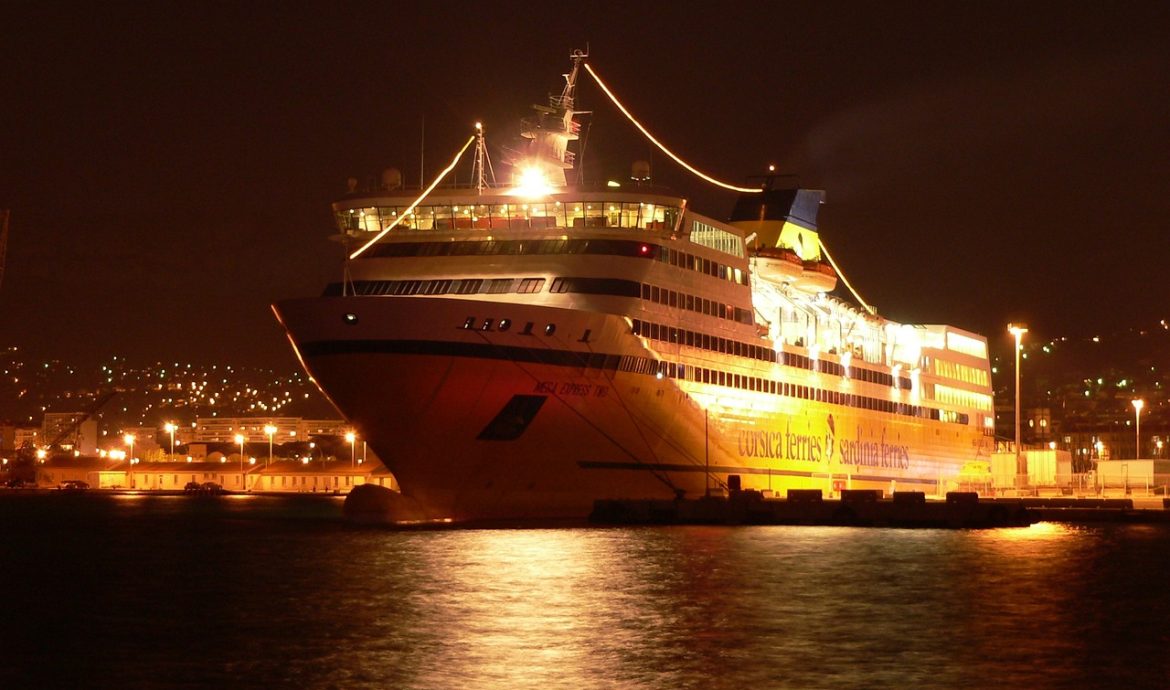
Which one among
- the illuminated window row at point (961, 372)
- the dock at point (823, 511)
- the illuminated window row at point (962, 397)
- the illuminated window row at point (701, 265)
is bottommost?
the dock at point (823, 511)

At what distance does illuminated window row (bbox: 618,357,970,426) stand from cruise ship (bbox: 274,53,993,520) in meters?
0.11

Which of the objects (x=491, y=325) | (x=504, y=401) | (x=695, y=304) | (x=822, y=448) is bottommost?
(x=822, y=448)

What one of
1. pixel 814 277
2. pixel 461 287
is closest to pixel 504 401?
pixel 461 287

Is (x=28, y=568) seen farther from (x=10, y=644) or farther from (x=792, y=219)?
(x=792, y=219)

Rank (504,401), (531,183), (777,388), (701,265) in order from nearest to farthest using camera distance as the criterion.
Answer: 1. (504,401)
2. (531,183)
3. (701,265)
4. (777,388)

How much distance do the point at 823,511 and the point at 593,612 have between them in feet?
92.5

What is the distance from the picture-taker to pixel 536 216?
50188 mm

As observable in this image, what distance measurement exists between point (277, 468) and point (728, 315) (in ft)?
288

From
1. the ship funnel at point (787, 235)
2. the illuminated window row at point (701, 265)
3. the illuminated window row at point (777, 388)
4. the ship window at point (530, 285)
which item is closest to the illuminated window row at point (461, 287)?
the ship window at point (530, 285)

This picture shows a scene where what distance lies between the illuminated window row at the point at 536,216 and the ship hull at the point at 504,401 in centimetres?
382

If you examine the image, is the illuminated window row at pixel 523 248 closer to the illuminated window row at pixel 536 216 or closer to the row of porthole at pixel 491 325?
the illuminated window row at pixel 536 216

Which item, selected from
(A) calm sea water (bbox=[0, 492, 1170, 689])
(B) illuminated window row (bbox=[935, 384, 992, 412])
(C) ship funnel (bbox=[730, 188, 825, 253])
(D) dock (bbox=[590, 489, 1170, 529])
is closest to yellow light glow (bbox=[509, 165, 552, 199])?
(D) dock (bbox=[590, 489, 1170, 529])

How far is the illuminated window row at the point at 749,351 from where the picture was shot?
50594 millimetres

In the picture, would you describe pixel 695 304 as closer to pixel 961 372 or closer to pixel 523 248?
pixel 523 248
